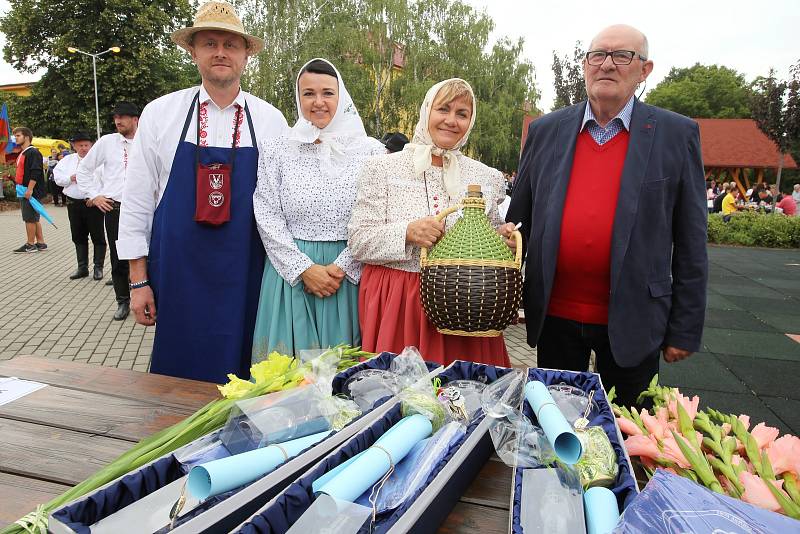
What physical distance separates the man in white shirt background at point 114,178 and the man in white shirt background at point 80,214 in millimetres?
290

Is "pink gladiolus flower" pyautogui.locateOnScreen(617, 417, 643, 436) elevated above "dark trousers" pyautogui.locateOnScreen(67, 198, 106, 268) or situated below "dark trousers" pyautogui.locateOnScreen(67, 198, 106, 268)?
above

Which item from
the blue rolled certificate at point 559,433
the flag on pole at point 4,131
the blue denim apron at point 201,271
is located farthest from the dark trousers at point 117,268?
the flag on pole at point 4,131

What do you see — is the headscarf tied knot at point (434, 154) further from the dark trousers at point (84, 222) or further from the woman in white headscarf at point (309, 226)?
the dark trousers at point (84, 222)

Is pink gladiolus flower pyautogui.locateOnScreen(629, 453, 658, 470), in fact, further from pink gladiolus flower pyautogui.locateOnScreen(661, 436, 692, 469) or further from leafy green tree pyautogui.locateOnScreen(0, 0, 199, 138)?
leafy green tree pyautogui.locateOnScreen(0, 0, 199, 138)

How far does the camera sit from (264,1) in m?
19.9

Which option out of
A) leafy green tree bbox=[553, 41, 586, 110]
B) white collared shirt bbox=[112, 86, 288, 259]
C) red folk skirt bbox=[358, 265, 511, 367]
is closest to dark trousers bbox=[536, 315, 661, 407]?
red folk skirt bbox=[358, 265, 511, 367]

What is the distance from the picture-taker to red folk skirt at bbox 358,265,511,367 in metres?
2.38

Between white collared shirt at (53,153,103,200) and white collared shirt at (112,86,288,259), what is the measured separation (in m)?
4.80

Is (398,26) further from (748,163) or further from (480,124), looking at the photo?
(748,163)

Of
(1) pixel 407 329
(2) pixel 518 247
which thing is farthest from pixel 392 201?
(2) pixel 518 247

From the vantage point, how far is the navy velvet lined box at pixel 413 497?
87 centimetres

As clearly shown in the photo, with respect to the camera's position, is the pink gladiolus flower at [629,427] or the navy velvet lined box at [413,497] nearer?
the navy velvet lined box at [413,497]

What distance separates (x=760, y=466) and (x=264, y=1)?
73.2 ft

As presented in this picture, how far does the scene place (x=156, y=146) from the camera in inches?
99.8
